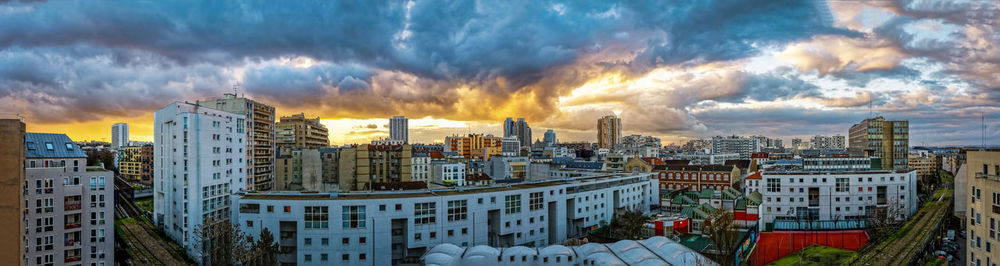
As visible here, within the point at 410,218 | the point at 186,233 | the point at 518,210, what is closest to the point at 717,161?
the point at 518,210

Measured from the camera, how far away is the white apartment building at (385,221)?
38156mm

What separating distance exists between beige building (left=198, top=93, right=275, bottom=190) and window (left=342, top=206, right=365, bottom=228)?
26.0 meters

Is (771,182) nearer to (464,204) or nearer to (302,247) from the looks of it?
(464,204)

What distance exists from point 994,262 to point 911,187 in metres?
40.9

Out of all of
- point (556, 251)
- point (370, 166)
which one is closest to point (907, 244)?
point (556, 251)

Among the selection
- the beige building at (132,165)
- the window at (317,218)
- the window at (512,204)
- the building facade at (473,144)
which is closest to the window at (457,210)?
the window at (512,204)

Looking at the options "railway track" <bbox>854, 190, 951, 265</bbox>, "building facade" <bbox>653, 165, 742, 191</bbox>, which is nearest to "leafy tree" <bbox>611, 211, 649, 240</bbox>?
"railway track" <bbox>854, 190, 951, 265</bbox>

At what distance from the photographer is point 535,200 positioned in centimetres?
4744

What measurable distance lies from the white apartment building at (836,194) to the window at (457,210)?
36.6 m

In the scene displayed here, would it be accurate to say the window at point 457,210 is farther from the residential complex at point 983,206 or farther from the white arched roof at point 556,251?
the residential complex at point 983,206

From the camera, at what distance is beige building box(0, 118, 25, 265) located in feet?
95.2

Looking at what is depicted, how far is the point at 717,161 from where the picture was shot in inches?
5094

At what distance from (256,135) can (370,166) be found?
18.2 meters

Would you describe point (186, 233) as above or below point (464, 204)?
below
